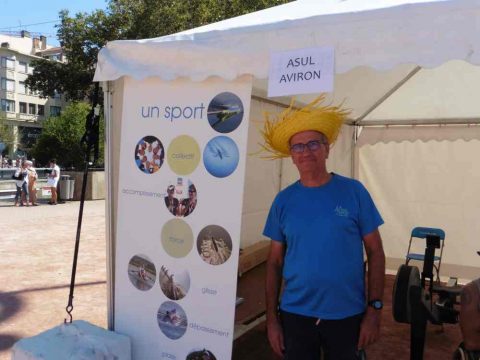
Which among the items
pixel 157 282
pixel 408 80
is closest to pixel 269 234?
pixel 157 282

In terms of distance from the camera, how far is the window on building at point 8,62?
206 feet

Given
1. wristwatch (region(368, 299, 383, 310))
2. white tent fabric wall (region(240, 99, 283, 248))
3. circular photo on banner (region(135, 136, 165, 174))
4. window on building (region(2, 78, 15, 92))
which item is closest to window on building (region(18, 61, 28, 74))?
window on building (region(2, 78, 15, 92))

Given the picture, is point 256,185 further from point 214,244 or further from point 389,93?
point 214,244

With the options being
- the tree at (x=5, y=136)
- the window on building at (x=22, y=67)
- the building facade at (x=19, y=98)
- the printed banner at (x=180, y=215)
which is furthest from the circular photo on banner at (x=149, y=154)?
the window on building at (x=22, y=67)

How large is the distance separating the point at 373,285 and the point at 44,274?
594 cm

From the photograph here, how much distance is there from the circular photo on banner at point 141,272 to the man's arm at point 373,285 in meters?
1.51

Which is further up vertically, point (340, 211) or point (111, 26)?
point (111, 26)

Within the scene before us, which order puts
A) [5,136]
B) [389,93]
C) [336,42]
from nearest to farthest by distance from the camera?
1. [336,42]
2. [389,93]
3. [5,136]

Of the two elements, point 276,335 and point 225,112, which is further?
point 225,112

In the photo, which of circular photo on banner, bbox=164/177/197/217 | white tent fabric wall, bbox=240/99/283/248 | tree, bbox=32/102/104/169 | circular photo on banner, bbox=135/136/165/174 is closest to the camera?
circular photo on banner, bbox=164/177/197/217

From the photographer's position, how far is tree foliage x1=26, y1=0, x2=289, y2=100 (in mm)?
14984

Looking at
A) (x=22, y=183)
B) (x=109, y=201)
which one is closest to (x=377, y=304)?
(x=109, y=201)

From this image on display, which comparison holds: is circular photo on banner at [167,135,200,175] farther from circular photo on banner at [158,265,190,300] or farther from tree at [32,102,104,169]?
tree at [32,102,104,169]

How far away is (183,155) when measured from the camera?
10.3 ft
